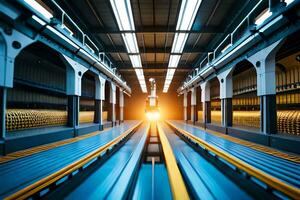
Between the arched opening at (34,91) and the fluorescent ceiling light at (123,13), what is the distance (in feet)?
7.94

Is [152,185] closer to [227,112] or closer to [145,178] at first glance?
[145,178]

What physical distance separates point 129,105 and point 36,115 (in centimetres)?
1742

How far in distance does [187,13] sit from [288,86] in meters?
4.31

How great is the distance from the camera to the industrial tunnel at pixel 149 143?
2852 mm

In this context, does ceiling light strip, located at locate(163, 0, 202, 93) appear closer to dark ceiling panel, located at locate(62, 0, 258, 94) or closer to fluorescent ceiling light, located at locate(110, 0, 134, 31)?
dark ceiling panel, located at locate(62, 0, 258, 94)

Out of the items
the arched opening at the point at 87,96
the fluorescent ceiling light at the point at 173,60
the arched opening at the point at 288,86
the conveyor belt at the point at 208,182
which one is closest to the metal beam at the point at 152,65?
the fluorescent ceiling light at the point at 173,60

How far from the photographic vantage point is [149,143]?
10.2m

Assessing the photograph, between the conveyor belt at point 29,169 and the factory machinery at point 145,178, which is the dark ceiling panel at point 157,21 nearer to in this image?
the conveyor belt at point 29,169

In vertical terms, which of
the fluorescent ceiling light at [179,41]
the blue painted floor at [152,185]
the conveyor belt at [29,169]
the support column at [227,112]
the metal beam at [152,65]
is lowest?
the blue painted floor at [152,185]

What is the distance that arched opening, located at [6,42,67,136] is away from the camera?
5.20 metres

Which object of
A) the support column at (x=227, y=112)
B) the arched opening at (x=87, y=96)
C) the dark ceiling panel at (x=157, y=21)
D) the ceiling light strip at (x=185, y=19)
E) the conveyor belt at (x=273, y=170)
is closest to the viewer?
the conveyor belt at (x=273, y=170)

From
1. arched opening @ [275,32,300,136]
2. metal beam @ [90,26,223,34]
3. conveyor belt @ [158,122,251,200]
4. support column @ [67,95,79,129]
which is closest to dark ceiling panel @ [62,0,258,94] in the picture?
metal beam @ [90,26,223,34]

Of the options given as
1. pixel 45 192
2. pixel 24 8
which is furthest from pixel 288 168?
pixel 24 8

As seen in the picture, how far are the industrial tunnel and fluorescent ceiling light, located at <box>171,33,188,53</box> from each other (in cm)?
5
